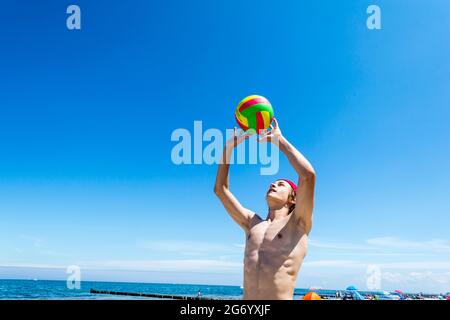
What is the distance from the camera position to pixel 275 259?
3734 millimetres

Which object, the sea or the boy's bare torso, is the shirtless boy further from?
the sea

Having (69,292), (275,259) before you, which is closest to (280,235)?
(275,259)

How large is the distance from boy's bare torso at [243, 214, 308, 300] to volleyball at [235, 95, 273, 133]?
1199mm

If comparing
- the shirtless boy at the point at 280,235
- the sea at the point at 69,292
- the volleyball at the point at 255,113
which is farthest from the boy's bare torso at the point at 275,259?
the sea at the point at 69,292

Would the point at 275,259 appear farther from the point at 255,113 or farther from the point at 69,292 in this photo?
the point at 69,292

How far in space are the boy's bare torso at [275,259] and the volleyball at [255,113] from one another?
1.20 meters

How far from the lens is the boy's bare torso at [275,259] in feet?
12.0

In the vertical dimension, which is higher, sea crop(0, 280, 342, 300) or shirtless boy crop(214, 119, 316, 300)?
shirtless boy crop(214, 119, 316, 300)

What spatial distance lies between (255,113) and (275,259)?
176cm

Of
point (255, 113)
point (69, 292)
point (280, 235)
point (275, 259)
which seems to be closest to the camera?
point (275, 259)

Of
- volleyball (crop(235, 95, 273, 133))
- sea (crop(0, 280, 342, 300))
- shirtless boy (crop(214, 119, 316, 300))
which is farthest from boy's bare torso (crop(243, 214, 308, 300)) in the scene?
sea (crop(0, 280, 342, 300))

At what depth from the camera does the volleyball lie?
450 centimetres
